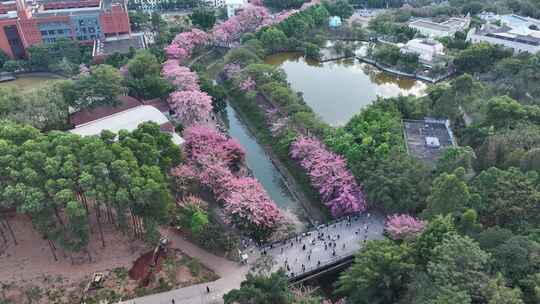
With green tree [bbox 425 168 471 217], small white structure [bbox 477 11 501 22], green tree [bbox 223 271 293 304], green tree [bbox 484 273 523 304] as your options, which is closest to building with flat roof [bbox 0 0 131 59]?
green tree [bbox 223 271 293 304]

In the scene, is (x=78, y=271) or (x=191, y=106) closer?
(x=78, y=271)

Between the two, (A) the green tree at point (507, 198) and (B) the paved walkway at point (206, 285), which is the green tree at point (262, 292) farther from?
(A) the green tree at point (507, 198)

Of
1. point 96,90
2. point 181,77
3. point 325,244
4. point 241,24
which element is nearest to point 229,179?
point 325,244

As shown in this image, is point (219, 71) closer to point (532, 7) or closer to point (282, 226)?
point (282, 226)

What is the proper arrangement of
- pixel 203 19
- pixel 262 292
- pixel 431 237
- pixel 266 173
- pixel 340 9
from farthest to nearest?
pixel 340 9 → pixel 203 19 → pixel 266 173 → pixel 431 237 → pixel 262 292

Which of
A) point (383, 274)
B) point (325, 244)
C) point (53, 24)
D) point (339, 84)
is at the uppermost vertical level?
point (53, 24)

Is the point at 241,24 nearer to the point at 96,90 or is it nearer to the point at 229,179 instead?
the point at 96,90

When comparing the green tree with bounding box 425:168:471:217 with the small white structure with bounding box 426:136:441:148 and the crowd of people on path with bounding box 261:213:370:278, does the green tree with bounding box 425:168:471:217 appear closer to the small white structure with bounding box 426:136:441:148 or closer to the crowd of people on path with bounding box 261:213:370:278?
the crowd of people on path with bounding box 261:213:370:278

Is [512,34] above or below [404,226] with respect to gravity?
above
